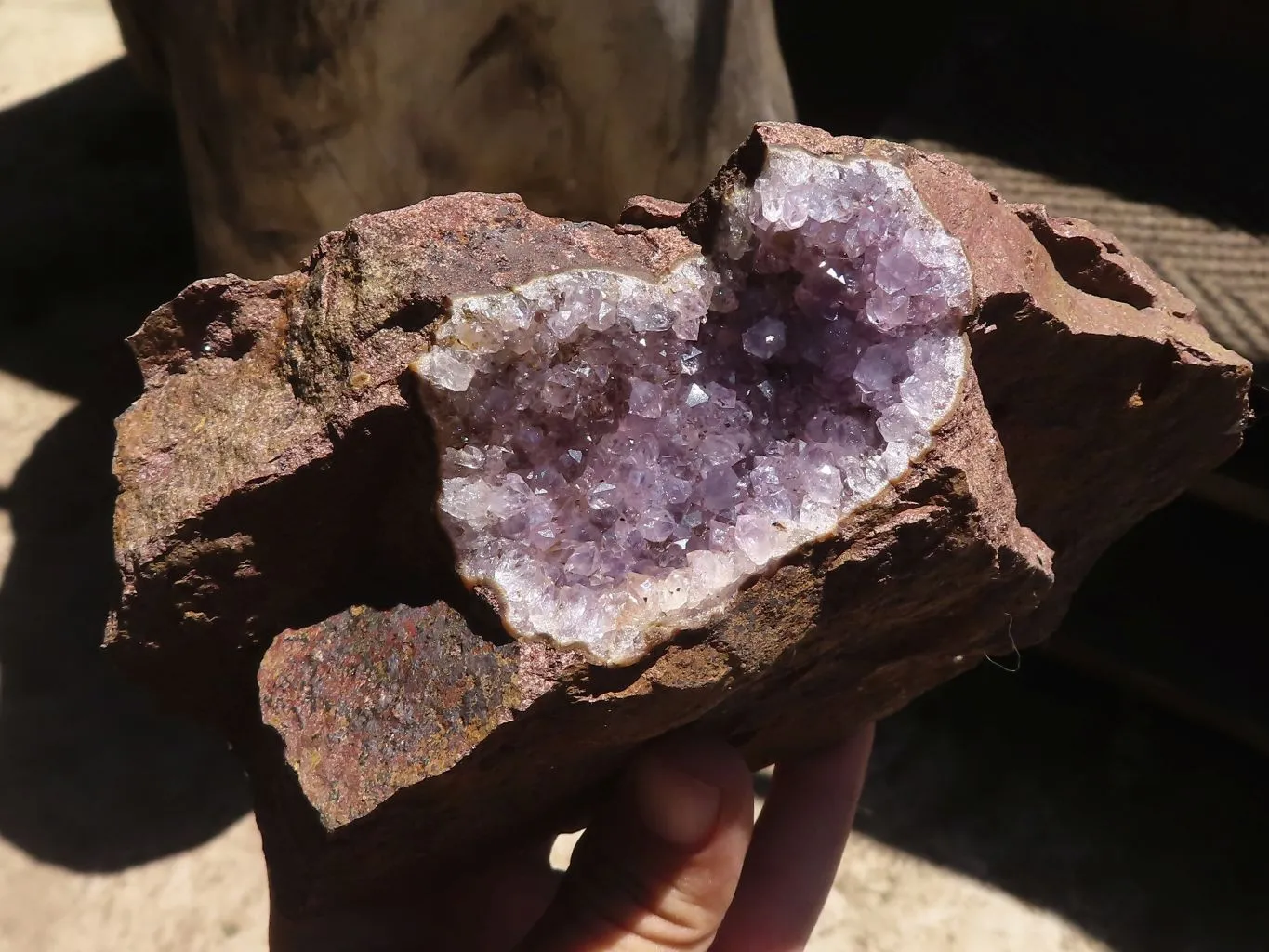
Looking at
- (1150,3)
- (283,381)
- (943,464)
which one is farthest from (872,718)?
(1150,3)

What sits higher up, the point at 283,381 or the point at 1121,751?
the point at 283,381

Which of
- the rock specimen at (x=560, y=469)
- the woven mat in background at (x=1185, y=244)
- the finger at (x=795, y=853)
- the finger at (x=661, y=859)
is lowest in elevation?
the finger at (x=795, y=853)

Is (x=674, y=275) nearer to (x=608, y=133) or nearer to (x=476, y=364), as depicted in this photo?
(x=476, y=364)

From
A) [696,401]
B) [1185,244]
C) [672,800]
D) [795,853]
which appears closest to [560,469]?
[696,401]

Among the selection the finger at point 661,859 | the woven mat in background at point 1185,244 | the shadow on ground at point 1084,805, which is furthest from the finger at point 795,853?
the woven mat in background at point 1185,244

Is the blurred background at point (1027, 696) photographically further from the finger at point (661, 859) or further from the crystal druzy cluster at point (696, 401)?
the crystal druzy cluster at point (696, 401)
